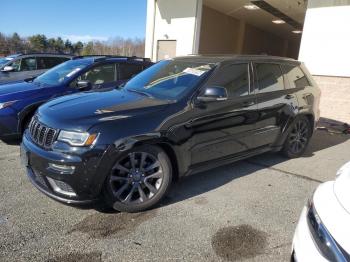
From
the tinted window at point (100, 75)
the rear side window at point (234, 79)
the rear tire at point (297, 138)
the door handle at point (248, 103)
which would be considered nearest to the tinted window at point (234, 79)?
the rear side window at point (234, 79)

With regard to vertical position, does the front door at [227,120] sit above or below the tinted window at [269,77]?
below

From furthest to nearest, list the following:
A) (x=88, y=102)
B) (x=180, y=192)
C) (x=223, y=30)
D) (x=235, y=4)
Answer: (x=223, y=30)
(x=235, y=4)
(x=180, y=192)
(x=88, y=102)

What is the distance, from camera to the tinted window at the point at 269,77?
4711 mm

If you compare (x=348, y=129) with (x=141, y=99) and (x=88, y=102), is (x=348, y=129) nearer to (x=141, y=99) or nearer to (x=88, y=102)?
(x=141, y=99)

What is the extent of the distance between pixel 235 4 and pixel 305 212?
14.4 metres

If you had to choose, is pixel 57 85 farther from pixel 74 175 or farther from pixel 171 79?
pixel 74 175

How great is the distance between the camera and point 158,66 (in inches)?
191

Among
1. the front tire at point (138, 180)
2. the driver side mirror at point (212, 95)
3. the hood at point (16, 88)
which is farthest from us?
the hood at point (16, 88)

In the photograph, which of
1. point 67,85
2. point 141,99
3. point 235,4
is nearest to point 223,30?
point 235,4

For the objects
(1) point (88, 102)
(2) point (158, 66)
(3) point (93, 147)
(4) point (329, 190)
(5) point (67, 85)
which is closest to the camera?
(4) point (329, 190)

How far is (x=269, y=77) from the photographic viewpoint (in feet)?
16.1

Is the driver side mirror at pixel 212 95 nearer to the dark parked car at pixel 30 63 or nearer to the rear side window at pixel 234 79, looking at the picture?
the rear side window at pixel 234 79

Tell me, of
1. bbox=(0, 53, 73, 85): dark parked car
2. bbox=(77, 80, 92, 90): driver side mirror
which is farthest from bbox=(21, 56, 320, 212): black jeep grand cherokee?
bbox=(0, 53, 73, 85): dark parked car

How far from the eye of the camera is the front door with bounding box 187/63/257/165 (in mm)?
3840
